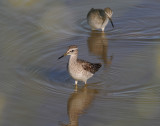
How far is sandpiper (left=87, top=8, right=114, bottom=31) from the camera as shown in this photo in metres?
13.9

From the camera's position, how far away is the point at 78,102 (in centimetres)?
988

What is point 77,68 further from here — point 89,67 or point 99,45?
point 99,45

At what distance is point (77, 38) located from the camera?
43.5 feet

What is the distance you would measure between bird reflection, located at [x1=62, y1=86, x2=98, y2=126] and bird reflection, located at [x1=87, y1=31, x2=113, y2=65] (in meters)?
1.66

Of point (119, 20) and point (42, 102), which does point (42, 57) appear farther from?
point (119, 20)

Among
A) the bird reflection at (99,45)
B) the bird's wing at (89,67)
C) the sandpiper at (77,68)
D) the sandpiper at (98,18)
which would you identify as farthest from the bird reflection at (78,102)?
Answer: the sandpiper at (98,18)

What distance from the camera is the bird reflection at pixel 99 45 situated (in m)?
12.1

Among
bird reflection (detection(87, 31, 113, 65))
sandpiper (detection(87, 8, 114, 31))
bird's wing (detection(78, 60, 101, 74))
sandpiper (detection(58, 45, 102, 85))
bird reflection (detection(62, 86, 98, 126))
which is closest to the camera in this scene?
bird reflection (detection(62, 86, 98, 126))

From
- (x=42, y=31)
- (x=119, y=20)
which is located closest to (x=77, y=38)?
(x=42, y=31)

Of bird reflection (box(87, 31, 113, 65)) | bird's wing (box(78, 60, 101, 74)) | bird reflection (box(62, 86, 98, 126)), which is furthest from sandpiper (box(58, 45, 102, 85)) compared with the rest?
bird reflection (box(87, 31, 113, 65))

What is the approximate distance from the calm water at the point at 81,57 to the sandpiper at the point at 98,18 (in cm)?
25

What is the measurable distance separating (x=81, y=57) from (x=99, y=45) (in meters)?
1.26

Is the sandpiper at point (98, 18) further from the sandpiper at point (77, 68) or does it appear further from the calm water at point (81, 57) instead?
the sandpiper at point (77, 68)

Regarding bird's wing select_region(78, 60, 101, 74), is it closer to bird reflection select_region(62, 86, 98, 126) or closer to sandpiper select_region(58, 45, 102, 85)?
sandpiper select_region(58, 45, 102, 85)
